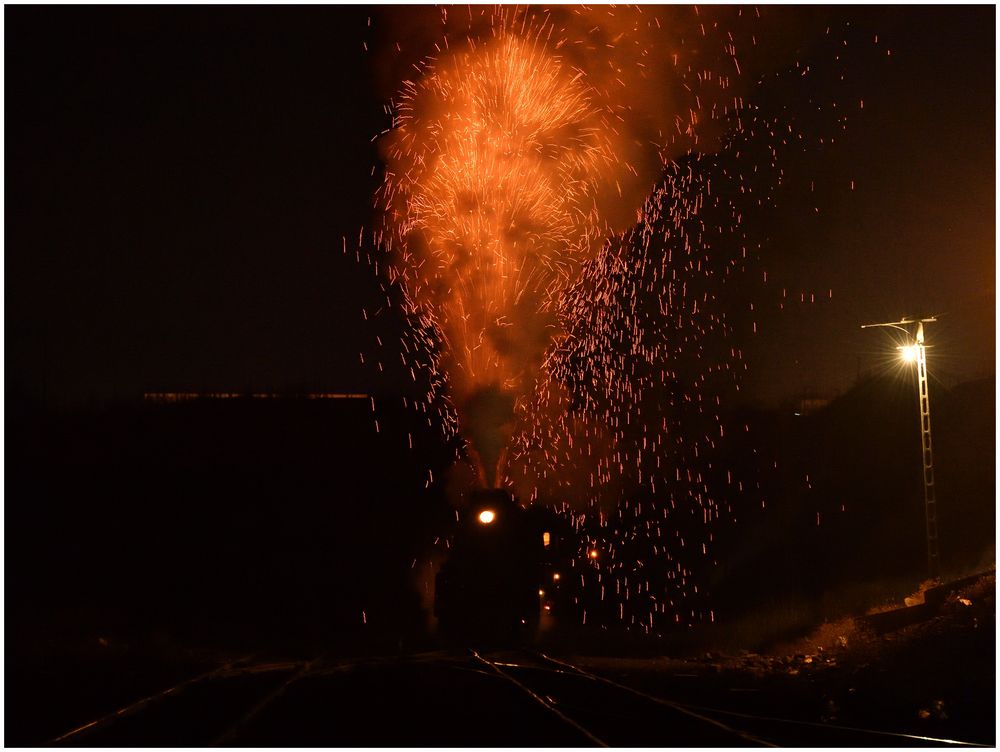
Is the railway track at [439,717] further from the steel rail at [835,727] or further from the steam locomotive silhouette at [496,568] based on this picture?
the steam locomotive silhouette at [496,568]

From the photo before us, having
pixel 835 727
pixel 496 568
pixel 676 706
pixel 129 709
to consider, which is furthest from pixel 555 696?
pixel 496 568

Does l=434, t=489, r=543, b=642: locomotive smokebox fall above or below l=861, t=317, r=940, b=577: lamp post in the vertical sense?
below

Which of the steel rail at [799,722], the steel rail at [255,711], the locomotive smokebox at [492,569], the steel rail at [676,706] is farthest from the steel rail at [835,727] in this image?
the locomotive smokebox at [492,569]

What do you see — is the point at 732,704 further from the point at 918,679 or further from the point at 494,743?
the point at 494,743

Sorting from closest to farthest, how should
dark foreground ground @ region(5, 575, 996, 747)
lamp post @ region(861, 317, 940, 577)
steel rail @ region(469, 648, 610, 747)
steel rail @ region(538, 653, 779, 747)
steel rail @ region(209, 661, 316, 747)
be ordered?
1. steel rail @ region(469, 648, 610, 747)
2. steel rail @ region(538, 653, 779, 747)
3. steel rail @ region(209, 661, 316, 747)
4. dark foreground ground @ region(5, 575, 996, 747)
5. lamp post @ region(861, 317, 940, 577)

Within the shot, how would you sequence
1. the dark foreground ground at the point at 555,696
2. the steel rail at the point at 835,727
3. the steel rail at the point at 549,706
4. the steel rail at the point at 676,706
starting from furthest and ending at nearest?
the dark foreground ground at the point at 555,696, the steel rail at the point at 835,727, the steel rail at the point at 676,706, the steel rail at the point at 549,706

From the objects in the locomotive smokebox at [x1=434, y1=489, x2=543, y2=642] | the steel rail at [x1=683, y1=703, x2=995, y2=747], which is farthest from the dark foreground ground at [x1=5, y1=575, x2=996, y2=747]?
the locomotive smokebox at [x1=434, y1=489, x2=543, y2=642]

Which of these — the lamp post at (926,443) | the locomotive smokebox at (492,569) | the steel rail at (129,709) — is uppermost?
the lamp post at (926,443)

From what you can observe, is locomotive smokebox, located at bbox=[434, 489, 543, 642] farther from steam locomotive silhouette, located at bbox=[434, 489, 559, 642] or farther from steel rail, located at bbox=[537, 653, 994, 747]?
steel rail, located at bbox=[537, 653, 994, 747]
